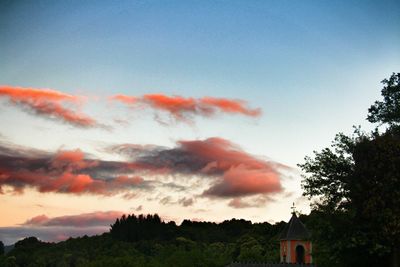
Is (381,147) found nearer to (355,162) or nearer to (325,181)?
(355,162)

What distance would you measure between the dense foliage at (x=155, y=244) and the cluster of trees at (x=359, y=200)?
4002cm

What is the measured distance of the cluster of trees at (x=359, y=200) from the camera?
29891mm

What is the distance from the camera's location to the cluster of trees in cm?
2989

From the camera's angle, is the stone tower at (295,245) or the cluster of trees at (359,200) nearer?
the cluster of trees at (359,200)

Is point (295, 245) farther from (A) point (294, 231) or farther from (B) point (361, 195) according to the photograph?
(B) point (361, 195)

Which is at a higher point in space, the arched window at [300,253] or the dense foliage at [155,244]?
the dense foliage at [155,244]

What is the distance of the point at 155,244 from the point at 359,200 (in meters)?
86.1

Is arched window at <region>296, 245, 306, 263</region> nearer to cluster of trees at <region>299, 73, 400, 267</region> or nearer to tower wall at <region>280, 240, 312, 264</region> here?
tower wall at <region>280, 240, 312, 264</region>

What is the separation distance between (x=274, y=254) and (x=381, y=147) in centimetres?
5088

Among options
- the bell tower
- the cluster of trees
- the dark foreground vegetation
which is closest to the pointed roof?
the bell tower

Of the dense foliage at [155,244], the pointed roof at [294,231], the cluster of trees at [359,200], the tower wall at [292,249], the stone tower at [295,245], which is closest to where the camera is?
the cluster of trees at [359,200]

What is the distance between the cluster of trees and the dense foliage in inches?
1576

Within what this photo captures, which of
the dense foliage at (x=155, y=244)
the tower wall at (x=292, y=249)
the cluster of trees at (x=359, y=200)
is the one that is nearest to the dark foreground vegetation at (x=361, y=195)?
the cluster of trees at (x=359, y=200)

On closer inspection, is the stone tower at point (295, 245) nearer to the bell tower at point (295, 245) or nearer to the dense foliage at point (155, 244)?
the bell tower at point (295, 245)
